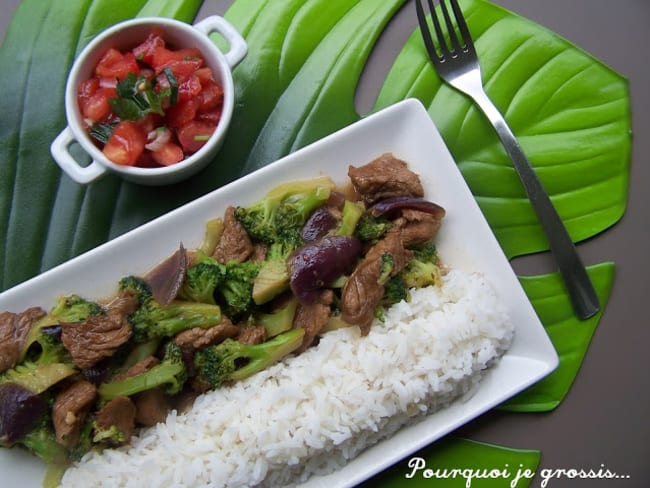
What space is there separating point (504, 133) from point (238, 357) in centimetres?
185

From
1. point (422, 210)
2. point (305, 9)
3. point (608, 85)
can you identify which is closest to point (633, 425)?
point (422, 210)

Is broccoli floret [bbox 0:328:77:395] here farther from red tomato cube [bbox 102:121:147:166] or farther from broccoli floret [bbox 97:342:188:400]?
red tomato cube [bbox 102:121:147:166]

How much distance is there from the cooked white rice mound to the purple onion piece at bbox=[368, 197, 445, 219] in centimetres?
37

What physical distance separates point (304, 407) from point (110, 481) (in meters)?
0.91

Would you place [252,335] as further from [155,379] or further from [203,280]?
[155,379]

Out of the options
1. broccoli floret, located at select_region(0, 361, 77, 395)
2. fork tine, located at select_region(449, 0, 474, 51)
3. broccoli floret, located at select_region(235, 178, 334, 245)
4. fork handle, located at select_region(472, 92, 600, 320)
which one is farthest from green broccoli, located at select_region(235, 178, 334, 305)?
fork tine, located at select_region(449, 0, 474, 51)

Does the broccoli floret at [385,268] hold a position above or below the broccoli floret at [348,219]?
below

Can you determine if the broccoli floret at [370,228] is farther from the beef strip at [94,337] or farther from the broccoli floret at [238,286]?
the beef strip at [94,337]

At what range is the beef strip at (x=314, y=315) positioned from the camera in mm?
2812

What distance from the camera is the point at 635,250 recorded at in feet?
11.1

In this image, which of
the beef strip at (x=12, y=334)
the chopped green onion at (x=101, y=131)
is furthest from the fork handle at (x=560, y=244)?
the beef strip at (x=12, y=334)

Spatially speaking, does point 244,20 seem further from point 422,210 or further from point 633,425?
point 633,425

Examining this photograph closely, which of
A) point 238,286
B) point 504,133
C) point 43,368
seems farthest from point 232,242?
point 504,133

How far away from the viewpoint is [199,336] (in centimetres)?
270
